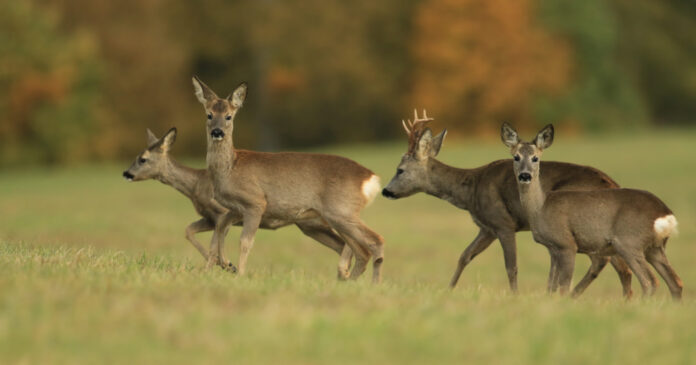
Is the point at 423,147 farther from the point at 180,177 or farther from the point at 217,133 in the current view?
the point at 180,177

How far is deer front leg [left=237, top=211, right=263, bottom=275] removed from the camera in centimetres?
946

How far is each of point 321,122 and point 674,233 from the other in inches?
1640

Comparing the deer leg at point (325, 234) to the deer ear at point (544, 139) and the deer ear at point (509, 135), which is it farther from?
the deer ear at point (544, 139)

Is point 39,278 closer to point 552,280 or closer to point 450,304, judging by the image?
point 450,304

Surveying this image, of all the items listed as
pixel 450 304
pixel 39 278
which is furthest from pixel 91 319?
pixel 450 304

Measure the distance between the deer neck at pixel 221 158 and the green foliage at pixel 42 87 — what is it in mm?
28908

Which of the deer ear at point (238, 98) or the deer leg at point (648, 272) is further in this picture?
the deer ear at point (238, 98)

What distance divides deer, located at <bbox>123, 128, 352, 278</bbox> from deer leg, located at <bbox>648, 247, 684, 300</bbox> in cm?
292

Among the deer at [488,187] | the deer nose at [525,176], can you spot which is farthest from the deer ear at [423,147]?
the deer nose at [525,176]

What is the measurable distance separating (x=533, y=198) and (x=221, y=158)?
301 centimetres

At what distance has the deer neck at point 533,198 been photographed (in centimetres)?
928

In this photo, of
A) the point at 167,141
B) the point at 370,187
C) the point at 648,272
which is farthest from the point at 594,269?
the point at 167,141

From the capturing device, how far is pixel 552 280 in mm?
9586

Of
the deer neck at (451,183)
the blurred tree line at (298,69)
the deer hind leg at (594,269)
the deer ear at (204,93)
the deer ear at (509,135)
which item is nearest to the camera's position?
the deer ear at (509,135)
